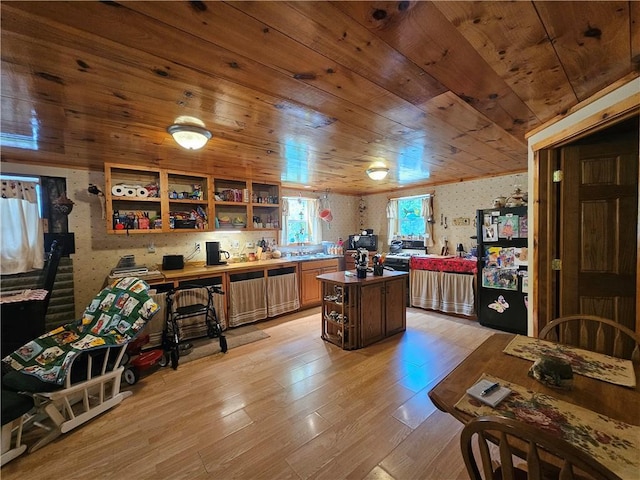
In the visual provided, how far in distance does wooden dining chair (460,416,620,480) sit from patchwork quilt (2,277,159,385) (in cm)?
242

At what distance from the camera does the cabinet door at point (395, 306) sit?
3472mm

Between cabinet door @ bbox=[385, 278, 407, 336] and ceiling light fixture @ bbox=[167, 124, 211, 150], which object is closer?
ceiling light fixture @ bbox=[167, 124, 211, 150]

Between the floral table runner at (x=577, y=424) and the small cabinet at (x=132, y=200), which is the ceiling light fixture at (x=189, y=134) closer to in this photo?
the small cabinet at (x=132, y=200)

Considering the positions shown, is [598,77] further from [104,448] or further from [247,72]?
[104,448]

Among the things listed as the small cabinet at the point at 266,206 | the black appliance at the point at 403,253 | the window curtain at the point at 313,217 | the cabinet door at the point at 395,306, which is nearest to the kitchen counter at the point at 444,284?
the black appliance at the point at 403,253

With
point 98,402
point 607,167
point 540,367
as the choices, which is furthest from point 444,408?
point 98,402

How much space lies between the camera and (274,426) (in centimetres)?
194

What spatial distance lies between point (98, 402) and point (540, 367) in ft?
10.1

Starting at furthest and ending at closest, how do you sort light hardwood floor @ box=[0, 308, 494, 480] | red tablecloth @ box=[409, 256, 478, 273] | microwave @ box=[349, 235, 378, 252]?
microwave @ box=[349, 235, 378, 252] < red tablecloth @ box=[409, 256, 478, 273] < light hardwood floor @ box=[0, 308, 494, 480]

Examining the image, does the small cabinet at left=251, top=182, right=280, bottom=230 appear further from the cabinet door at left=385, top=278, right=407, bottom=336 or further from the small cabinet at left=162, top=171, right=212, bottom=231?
the cabinet door at left=385, top=278, right=407, bottom=336

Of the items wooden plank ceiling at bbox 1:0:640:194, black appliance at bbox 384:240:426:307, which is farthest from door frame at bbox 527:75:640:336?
black appliance at bbox 384:240:426:307

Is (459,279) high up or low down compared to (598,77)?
down

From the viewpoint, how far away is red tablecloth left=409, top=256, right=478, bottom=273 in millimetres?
4055

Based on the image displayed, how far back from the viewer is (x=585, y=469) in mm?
693
